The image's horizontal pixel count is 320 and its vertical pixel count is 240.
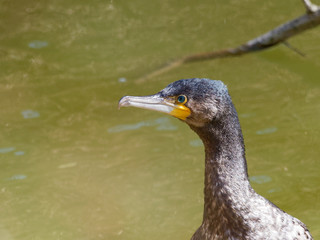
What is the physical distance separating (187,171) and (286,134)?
3.44 feet

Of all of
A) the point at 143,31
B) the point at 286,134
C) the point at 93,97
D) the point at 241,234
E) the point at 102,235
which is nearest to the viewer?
the point at 241,234

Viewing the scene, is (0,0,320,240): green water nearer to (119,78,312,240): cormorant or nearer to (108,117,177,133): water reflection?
(108,117,177,133): water reflection

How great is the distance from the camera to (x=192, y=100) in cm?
378

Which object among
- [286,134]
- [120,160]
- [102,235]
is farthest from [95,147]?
[286,134]

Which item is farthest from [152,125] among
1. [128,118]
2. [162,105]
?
[162,105]

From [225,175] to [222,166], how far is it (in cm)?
5

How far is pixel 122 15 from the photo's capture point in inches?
337

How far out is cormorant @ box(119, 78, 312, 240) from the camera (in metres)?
3.74

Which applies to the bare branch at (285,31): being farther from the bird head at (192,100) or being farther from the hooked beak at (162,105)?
the hooked beak at (162,105)

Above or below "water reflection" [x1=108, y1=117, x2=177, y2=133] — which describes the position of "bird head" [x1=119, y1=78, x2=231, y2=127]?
above

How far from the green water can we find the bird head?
1.68 m

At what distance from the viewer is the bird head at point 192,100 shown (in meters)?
3.74

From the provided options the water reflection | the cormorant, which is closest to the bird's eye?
the cormorant

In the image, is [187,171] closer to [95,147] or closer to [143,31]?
[95,147]
